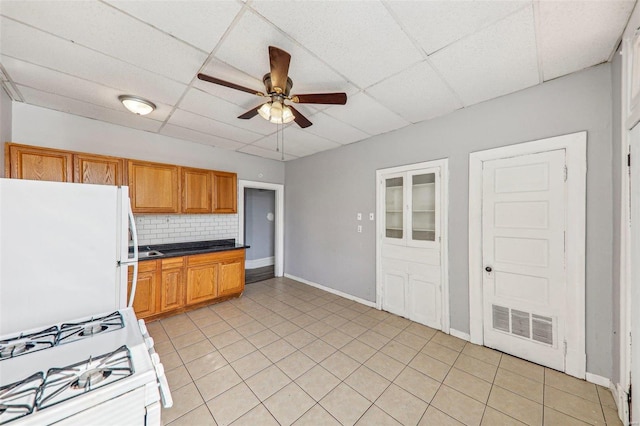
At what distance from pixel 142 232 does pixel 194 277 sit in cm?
101

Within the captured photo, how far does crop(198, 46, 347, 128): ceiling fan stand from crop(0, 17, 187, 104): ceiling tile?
85 cm

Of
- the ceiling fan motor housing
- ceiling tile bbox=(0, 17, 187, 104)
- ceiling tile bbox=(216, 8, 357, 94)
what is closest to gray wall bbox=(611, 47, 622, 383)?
ceiling tile bbox=(216, 8, 357, 94)

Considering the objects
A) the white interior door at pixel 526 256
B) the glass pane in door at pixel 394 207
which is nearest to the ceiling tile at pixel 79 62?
the glass pane in door at pixel 394 207

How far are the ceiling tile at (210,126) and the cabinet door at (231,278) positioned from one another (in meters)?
1.95

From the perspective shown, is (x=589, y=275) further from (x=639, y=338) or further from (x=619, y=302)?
(x=639, y=338)

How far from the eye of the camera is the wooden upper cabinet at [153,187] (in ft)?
10.1

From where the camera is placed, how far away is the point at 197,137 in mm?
3643

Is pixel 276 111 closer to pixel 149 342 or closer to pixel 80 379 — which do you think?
pixel 149 342

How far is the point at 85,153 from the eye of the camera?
2.75m

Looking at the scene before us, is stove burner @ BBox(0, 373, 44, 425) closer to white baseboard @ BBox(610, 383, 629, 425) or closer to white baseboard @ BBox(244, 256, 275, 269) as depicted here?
white baseboard @ BBox(610, 383, 629, 425)

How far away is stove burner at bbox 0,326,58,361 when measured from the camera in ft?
3.49

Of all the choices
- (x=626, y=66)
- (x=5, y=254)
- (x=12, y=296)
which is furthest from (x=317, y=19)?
(x=12, y=296)

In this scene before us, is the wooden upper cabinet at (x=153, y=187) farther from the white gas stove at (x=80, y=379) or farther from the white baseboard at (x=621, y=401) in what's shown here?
the white baseboard at (x=621, y=401)

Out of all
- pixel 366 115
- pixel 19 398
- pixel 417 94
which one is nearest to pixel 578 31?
pixel 417 94
